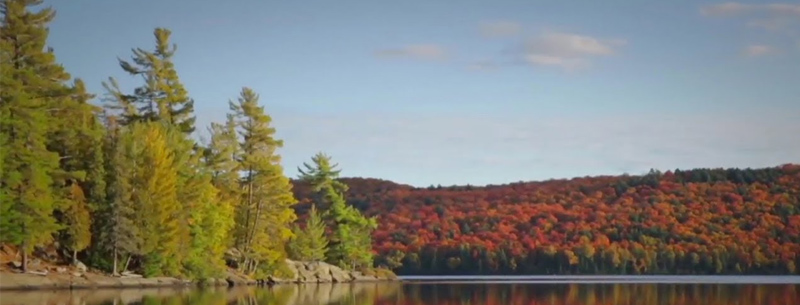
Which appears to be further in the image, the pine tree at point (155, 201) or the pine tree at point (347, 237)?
the pine tree at point (347, 237)

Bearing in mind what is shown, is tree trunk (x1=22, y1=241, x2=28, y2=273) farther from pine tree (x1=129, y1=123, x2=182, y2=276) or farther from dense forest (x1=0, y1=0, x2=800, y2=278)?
pine tree (x1=129, y1=123, x2=182, y2=276)

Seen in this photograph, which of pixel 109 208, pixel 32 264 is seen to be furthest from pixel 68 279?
pixel 109 208

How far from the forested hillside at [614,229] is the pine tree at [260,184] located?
5177 centimetres

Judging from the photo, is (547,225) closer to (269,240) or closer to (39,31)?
(269,240)

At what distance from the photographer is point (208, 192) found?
79.4m

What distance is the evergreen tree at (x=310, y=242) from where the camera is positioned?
319ft

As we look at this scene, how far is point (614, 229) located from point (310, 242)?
68.7 metres

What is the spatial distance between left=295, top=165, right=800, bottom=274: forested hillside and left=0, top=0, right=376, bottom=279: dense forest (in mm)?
53570

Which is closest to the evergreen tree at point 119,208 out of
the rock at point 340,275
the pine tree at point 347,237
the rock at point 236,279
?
the rock at point 236,279

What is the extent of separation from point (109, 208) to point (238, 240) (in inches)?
791

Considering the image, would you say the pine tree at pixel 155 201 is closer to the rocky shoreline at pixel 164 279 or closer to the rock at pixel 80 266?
the rocky shoreline at pixel 164 279

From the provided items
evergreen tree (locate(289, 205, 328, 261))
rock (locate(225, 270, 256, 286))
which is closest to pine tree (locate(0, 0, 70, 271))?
rock (locate(225, 270, 256, 286))

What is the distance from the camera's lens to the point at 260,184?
90.6 meters

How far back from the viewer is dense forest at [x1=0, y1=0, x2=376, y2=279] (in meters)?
61.6
